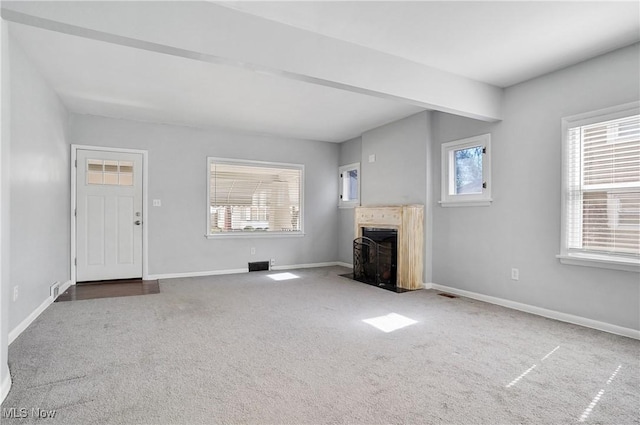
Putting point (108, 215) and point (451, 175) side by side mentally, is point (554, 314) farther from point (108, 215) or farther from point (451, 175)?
point (108, 215)

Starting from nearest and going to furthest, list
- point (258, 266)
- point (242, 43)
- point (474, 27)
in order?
point (242, 43), point (474, 27), point (258, 266)

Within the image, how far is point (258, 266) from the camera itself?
6180 millimetres

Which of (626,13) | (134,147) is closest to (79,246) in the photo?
(134,147)

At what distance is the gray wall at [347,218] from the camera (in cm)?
651

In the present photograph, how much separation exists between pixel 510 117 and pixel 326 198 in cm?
376

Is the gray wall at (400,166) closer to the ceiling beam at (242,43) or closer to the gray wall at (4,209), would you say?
the ceiling beam at (242,43)

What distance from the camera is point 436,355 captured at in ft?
8.25

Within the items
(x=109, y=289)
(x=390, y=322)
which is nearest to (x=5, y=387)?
(x=390, y=322)

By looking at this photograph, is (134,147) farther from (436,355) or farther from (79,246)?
(436,355)

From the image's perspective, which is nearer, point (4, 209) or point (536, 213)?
point (4, 209)

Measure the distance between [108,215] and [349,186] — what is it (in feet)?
13.6

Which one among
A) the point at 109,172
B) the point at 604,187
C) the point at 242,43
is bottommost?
the point at 604,187

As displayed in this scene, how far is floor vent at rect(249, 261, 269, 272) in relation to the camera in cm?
612
